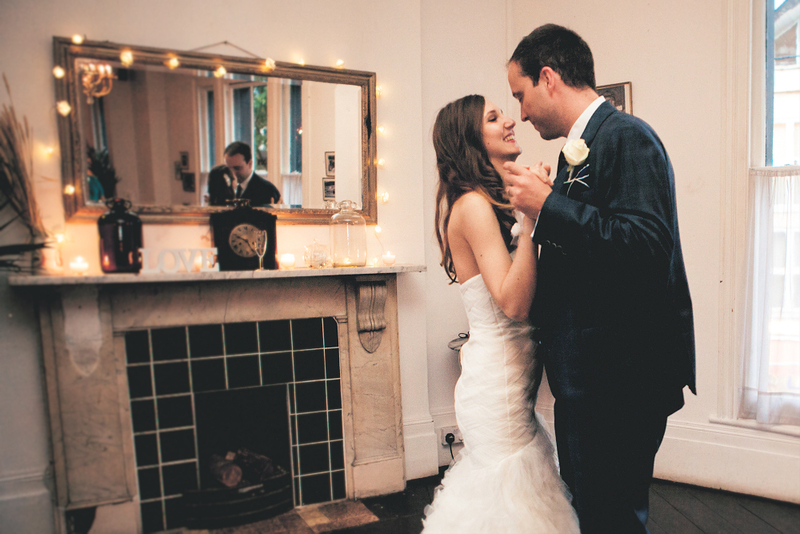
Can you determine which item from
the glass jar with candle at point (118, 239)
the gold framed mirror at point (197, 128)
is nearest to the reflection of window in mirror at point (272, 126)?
the gold framed mirror at point (197, 128)

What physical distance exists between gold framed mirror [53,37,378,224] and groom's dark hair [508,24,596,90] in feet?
4.22

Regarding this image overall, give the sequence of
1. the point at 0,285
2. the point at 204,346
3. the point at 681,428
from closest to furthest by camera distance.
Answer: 1. the point at 0,285
2. the point at 204,346
3. the point at 681,428

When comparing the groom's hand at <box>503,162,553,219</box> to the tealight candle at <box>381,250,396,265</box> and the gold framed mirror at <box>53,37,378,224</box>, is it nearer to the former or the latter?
the tealight candle at <box>381,250,396,265</box>

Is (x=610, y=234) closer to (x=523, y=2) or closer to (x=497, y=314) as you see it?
(x=497, y=314)

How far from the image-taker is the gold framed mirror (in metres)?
2.07

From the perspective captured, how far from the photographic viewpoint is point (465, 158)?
63.6 inches

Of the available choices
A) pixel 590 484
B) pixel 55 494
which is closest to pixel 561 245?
pixel 590 484

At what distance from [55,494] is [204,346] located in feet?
2.91

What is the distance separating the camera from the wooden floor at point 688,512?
81.5 inches

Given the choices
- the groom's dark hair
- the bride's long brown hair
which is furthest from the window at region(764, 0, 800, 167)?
the bride's long brown hair

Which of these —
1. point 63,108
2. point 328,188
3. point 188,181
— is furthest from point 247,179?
point 63,108

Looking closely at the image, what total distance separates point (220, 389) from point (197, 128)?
1.30 meters

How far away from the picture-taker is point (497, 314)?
4.92 feet

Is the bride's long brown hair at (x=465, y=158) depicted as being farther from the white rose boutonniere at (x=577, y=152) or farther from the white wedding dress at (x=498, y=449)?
the white rose boutonniere at (x=577, y=152)
